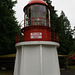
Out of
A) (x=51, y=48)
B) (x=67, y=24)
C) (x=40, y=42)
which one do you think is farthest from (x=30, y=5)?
(x=67, y=24)

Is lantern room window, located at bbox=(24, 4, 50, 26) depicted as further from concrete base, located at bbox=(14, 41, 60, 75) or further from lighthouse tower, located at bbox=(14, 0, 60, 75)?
concrete base, located at bbox=(14, 41, 60, 75)

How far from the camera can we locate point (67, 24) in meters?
48.8

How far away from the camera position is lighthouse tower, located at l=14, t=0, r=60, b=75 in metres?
7.50

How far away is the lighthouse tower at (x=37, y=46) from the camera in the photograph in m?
7.50

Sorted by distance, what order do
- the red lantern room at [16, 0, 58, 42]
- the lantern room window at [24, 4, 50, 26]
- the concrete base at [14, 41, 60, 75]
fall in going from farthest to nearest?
the lantern room window at [24, 4, 50, 26], the red lantern room at [16, 0, 58, 42], the concrete base at [14, 41, 60, 75]

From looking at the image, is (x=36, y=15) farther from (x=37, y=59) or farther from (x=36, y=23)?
(x=37, y=59)

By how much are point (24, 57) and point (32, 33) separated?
192cm

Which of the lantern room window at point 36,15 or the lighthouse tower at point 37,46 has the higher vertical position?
the lantern room window at point 36,15

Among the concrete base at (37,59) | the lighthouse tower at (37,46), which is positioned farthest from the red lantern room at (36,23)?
the concrete base at (37,59)

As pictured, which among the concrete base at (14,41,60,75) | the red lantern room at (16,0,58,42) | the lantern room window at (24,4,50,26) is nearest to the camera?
the concrete base at (14,41,60,75)

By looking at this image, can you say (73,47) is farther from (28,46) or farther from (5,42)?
(28,46)

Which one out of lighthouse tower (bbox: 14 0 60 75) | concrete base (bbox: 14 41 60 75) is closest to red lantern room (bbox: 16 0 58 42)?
lighthouse tower (bbox: 14 0 60 75)

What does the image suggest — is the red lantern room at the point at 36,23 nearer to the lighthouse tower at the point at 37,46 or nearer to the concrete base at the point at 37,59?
the lighthouse tower at the point at 37,46

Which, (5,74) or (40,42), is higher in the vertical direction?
(40,42)
